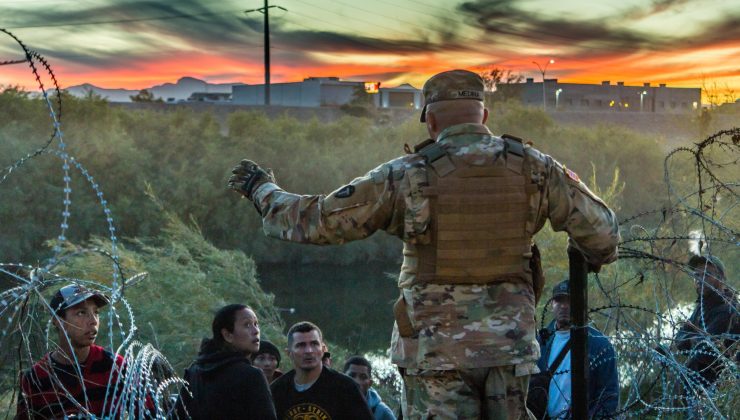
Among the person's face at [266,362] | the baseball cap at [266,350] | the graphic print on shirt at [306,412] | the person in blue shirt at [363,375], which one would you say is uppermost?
the baseball cap at [266,350]

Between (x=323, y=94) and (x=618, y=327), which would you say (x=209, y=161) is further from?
(x=618, y=327)

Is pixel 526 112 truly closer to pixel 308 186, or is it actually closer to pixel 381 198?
pixel 308 186

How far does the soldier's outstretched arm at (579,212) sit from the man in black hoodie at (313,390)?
1.80m

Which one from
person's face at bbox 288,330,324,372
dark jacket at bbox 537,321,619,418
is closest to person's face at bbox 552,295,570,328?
dark jacket at bbox 537,321,619,418

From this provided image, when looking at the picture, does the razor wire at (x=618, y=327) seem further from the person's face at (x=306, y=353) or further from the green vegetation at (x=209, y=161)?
the green vegetation at (x=209, y=161)

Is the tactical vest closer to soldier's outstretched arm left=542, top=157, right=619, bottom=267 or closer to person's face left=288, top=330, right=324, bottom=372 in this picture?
soldier's outstretched arm left=542, top=157, right=619, bottom=267

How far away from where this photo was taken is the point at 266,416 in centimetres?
375

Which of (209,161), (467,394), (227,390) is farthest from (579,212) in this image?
(209,161)

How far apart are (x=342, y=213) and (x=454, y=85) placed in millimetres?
554

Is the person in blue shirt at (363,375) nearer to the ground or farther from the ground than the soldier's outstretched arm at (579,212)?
nearer to the ground

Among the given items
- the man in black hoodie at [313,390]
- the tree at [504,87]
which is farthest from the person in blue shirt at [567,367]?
the tree at [504,87]

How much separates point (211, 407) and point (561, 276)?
1168cm

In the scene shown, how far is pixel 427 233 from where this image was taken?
111 inches

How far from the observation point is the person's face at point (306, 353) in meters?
4.41
